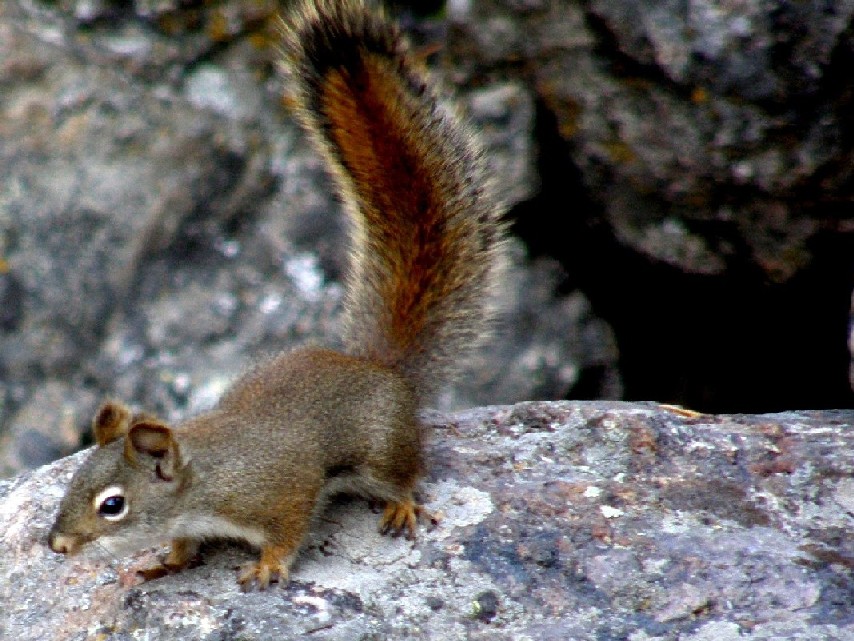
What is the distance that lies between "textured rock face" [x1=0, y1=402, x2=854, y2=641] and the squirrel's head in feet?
0.32

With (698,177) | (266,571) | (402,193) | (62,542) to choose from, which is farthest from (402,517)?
(698,177)

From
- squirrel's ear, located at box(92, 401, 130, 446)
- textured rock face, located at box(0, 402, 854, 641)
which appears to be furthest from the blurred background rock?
squirrel's ear, located at box(92, 401, 130, 446)

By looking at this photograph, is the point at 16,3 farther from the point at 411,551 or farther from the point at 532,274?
the point at 411,551

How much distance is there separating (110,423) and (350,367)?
0.53 meters

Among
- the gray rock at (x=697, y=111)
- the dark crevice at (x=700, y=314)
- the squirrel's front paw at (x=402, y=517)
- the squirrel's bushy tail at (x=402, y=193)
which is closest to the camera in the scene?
the squirrel's front paw at (x=402, y=517)

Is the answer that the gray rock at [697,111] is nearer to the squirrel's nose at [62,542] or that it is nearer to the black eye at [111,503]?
the black eye at [111,503]

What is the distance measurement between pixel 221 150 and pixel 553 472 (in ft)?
6.28

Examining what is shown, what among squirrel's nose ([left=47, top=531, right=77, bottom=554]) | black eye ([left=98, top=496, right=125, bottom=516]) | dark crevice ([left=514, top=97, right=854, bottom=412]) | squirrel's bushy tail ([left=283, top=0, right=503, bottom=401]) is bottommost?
dark crevice ([left=514, top=97, right=854, bottom=412])

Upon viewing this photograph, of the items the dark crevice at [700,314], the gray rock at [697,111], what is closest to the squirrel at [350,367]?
the gray rock at [697,111]

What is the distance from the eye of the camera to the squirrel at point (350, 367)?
2.31 metres

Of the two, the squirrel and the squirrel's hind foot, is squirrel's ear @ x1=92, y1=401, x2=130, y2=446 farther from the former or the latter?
the squirrel's hind foot

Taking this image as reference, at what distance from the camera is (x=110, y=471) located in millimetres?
2289

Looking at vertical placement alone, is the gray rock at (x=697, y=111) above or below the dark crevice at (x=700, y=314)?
above

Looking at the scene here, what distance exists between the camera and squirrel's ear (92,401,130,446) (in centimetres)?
235
